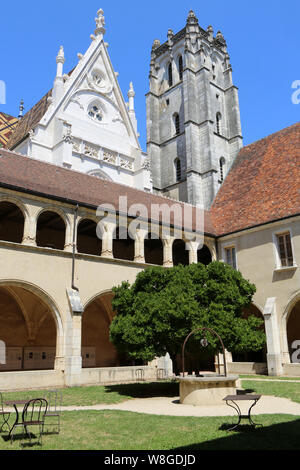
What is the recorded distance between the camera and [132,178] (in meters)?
30.5

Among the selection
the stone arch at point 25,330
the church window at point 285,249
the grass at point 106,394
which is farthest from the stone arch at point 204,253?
the grass at point 106,394

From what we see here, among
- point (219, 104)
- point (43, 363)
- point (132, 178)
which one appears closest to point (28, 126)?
point (132, 178)

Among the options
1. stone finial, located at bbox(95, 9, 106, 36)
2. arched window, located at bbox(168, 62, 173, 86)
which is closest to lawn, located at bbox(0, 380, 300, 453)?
stone finial, located at bbox(95, 9, 106, 36)

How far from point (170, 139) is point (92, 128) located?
14766 millimetres

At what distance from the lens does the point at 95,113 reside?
30828 mm

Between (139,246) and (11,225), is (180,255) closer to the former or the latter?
(139,246)

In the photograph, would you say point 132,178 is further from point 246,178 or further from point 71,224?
point 71,224

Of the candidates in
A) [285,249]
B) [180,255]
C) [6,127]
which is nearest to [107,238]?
[180,255]

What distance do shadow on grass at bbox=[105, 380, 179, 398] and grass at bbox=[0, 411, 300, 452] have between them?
4223 mm

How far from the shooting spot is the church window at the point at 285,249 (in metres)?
20.3

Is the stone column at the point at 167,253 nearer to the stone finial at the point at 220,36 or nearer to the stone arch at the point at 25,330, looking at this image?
the stone arch at the point at 25,330

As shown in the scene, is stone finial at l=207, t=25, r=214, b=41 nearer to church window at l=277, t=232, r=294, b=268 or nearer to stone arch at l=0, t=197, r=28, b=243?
church window at l=277, t=232, r=294, b=268
